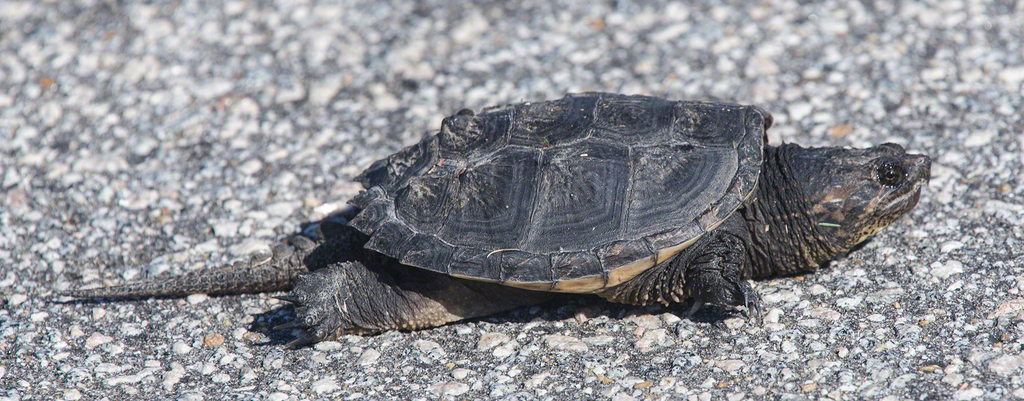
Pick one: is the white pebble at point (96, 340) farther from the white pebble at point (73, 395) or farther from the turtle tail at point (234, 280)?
the white pebble at point (73, 395)

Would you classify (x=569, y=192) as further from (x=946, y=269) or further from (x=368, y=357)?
(x=946, y=269)

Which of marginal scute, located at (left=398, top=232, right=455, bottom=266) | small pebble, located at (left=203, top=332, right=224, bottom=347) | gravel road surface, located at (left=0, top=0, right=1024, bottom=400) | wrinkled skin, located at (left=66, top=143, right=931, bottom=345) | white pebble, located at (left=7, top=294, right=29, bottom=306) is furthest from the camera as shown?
white pebble, located at (left=7, top=294, right=29, bottom=306)

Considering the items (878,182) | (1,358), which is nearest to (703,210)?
(878,182)

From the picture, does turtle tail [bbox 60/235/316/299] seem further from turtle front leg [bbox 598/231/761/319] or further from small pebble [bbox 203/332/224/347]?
turtle front leg [bbox 598/231/761/319]

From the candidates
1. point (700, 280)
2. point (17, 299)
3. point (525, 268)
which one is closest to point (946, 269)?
point (700, 280)

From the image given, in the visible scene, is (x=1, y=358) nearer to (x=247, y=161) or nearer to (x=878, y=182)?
(x=247, y=161)

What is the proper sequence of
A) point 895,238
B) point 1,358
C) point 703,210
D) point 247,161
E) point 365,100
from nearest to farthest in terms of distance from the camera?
point 703,210 < point 1,358 < point 895,238 < point 247,161 < point 365,100

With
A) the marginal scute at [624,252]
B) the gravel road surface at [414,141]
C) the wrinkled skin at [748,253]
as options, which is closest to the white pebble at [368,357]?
the gravel road surface at [414,141]

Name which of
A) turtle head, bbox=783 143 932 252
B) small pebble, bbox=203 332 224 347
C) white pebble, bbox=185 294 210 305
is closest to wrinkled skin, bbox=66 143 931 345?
turtle head, bbox=783 143 932 252
